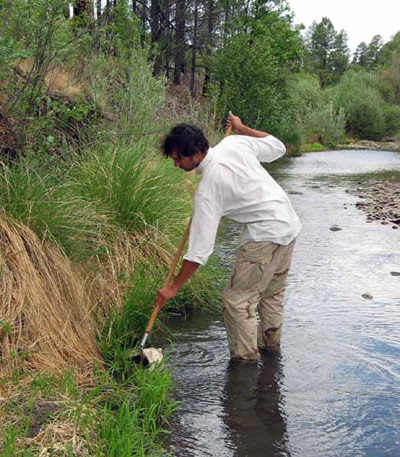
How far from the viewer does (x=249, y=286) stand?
466cm

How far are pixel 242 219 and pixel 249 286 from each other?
478 millimetres

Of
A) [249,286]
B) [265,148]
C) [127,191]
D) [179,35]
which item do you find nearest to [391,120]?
[179,35]

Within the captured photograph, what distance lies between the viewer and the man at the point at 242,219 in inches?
167

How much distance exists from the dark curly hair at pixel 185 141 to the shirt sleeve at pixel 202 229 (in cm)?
29

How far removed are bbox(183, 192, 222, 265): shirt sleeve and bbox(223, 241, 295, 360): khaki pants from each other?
0.48 meters

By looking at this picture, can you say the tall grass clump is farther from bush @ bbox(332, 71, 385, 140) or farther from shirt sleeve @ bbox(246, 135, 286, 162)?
bush @ bbox(332, 71, 385, 140)

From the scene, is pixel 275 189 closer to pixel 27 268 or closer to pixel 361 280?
pixel 27 268

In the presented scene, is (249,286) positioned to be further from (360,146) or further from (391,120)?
(391,120)

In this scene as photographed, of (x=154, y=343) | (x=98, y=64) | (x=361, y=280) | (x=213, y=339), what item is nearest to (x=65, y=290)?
(x=154, y=343)

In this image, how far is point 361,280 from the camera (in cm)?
786

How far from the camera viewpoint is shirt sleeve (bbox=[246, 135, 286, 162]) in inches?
186

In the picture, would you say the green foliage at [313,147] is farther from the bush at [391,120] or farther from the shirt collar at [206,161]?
the shirt collar at [206,161]

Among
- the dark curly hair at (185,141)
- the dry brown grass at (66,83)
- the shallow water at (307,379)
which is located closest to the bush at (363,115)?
the dry brown grass at (66,83)

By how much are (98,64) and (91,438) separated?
6.65 metres
